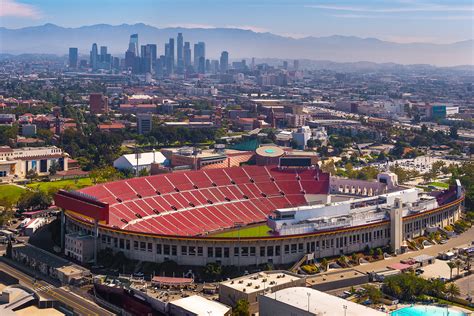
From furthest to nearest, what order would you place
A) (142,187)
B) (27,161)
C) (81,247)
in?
(27,161) < (142,187) < (81,247)

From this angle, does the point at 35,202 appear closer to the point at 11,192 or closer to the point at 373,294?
the point at 11,192

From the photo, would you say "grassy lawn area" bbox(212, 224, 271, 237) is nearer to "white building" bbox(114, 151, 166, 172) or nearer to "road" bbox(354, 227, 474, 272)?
"road" bbox(354, 227, 474, 272)

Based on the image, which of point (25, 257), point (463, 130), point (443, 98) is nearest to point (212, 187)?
point (25, 257)

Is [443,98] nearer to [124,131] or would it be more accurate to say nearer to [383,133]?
[383,133]

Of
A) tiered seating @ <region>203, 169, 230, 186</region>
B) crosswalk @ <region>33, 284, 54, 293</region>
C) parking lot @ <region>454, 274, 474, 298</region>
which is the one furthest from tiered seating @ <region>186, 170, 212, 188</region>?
parking lot @ <region>454, 274, 474, 298</region>

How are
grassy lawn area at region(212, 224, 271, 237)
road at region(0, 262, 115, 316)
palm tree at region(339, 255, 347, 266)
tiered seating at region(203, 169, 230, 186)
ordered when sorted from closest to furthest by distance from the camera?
road at region(0, 262, 115, 316) < palm tree at region(339, 255, 347, 266) < grassy lawn area at region(212, 224, 271, 237) < tiered seating at region(203, 169, 230, 186)

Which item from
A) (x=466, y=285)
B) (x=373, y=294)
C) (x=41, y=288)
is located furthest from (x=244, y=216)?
(x=41, y=288)
